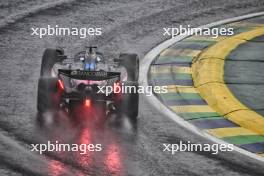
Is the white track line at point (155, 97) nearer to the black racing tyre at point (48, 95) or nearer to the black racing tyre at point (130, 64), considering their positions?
the black racing tyre at point (130, 64)

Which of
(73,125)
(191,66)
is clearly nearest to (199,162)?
(73,125)

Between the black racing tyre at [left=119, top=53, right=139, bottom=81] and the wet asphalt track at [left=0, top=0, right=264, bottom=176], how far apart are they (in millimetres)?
725

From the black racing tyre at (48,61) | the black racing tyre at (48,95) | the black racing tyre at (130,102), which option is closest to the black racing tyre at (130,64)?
the black racing tyre at (130,102)

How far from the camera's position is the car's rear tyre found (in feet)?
43.4

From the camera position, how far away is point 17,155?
11.7 meters

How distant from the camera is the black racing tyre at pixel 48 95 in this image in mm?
13219

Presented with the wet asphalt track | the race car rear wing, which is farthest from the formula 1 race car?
the wet asphalt track

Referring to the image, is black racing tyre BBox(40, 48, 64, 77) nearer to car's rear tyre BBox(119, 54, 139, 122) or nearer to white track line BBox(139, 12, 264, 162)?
car's rear tyre BBox(119, 54, 139, 122)

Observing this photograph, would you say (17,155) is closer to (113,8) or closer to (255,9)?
(113,8)

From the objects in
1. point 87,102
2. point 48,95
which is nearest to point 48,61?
point 48,95

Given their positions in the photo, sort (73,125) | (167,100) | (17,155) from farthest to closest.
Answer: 1. (167,100)
2. (73,125)
3. (17,155)

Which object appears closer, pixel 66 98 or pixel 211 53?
pixel 66 98

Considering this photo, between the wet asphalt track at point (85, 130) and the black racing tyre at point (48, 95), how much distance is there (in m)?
0.30

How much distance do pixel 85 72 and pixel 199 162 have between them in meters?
2.82
